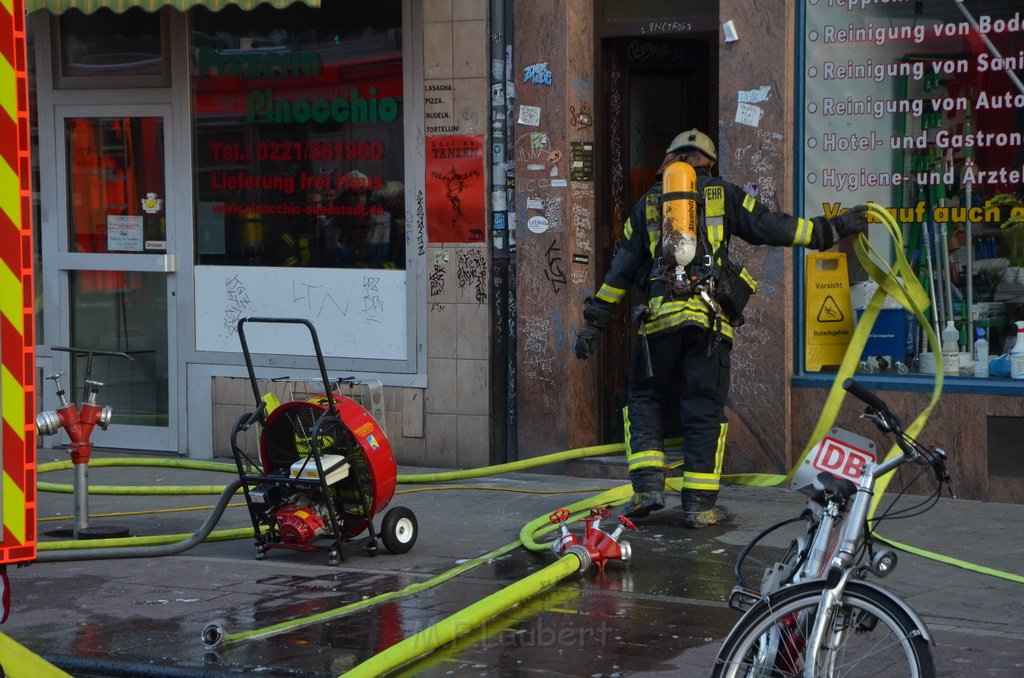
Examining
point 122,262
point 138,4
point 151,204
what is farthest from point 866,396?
point 122,262

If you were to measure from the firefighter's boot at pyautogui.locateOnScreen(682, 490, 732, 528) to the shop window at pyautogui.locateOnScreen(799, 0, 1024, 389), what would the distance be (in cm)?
162

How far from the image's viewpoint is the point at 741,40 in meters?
9.25

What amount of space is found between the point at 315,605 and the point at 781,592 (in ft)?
9.35

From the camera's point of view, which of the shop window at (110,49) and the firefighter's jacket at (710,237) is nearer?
the firefighter's jacket at (710,237)

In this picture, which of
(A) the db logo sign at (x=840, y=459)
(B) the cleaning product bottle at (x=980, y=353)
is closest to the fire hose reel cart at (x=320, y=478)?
(A) the db logo sign at (x=840, y=459)

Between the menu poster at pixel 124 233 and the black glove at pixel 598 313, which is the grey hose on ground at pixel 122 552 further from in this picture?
the menu poster at pixel 124 233

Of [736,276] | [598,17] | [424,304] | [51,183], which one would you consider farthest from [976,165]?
[51,183]

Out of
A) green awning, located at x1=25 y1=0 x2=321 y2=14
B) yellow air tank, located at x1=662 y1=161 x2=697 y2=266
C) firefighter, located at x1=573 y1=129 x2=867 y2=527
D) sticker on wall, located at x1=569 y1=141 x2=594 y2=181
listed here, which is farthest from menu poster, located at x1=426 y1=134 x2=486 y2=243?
yellow air tank, located at x1=662 y1=161 x2=697 y2=266

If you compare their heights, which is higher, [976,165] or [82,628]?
[976,165]

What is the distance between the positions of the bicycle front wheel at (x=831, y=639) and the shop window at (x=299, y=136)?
6.32 meters

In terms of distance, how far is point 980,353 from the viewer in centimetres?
904

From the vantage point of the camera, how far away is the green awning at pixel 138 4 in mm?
9695

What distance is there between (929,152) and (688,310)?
2.16 metres

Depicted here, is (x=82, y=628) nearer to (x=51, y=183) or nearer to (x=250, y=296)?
(x=250, y=296)
